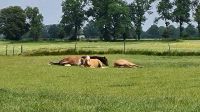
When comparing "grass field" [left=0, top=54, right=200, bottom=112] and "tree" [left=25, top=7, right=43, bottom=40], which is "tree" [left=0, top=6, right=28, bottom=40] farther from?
"grass field" [left=0, top=54, right=200, bottom=112]

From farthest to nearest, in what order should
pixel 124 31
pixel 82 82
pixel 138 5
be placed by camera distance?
pixel 138 5 → pixel 124 31 → pixel 82 82

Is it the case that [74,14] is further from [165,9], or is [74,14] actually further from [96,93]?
[96,93]

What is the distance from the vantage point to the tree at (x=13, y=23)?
498 ft

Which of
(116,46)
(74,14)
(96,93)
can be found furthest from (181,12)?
(96,93)

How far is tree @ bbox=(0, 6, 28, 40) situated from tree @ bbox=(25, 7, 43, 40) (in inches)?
74.7

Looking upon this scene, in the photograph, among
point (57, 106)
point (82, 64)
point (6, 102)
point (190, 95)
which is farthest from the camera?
point (82, 64)

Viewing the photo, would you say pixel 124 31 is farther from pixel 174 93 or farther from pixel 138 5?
pixel 174 93

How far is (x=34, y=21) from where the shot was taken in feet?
507

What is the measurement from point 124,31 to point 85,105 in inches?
4766

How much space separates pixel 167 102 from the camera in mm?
12711

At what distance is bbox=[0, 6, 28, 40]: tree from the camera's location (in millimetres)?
151875

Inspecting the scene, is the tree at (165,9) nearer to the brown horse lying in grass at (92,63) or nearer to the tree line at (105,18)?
the tree line at (105,18)

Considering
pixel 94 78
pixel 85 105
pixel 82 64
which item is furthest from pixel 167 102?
pixel 82 64

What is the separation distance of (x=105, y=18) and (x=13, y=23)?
33.6m
